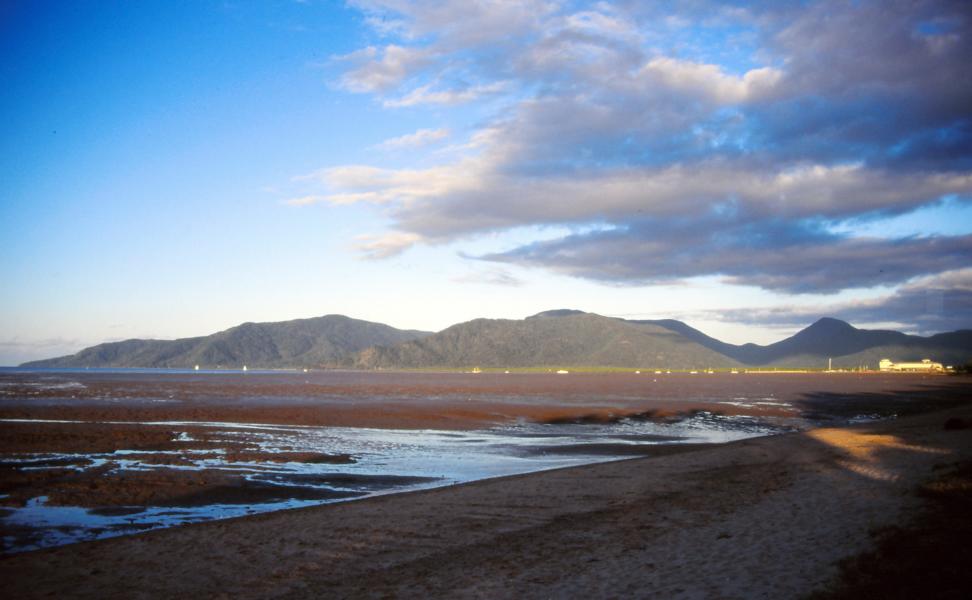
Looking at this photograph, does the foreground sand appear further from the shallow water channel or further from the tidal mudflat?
the tidal mudflat

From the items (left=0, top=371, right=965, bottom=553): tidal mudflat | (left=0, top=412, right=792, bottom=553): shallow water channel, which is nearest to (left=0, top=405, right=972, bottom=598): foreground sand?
(left=0, top=412, right=792, bottom=553): shallow water channel

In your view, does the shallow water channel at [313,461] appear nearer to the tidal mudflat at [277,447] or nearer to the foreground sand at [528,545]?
the tidal mudflat at [277,447]

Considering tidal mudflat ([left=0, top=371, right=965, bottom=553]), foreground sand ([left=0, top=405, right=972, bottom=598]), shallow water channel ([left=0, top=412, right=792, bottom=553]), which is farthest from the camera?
tidal mudflat ([left=0, top=371, right=965, bottom=553])

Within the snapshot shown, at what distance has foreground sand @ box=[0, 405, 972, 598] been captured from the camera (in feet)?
29.7

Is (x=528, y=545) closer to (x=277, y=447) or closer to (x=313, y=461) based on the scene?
(x=313, y=461)

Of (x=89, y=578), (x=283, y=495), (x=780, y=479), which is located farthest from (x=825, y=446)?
(x=89, y=578)

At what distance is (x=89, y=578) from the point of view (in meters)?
9.88

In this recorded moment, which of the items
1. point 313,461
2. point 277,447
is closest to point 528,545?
point 313,461

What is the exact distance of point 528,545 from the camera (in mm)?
11180

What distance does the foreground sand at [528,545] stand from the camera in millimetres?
9062

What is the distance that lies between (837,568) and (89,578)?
10.7 meters

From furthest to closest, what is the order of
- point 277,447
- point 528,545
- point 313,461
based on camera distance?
point 277,447
point 313,461
point 528,545

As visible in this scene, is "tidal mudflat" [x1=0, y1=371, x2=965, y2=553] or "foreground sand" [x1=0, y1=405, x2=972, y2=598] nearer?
"foreground sand" [x1=0, y1=405, x2=972, y2=598]

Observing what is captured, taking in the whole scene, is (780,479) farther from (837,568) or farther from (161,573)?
(161,573)
